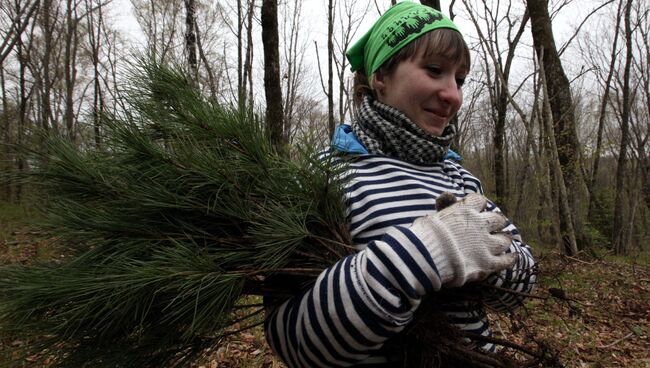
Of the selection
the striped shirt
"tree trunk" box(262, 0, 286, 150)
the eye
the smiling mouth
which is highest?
"tree trunk" box(262, 0, 286, 150)

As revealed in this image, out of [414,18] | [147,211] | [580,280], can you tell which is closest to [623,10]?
[580,280]

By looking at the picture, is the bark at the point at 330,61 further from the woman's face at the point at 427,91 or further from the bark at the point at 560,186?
the woman's face at the point at 427,91

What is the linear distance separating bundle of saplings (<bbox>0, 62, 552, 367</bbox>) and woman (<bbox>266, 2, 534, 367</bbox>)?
121mm

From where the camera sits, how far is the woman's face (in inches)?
46.8

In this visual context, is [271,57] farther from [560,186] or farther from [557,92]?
[557,92]

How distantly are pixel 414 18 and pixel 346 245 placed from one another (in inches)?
31.1

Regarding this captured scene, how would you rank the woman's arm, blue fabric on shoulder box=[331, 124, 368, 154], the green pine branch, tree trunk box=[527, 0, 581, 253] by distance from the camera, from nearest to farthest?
the woman's arm
the green pine branch
blue fabric on shoulder box=[331, 124, 368, 154]
tree trunk box=[527, 0, 581, 253]

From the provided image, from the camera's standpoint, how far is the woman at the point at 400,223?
0.80 metres

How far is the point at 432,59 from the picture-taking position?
1.21 meters

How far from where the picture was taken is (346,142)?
4.04ft

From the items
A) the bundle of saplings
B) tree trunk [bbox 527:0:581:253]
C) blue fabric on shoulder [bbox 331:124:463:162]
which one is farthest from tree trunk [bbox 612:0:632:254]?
the bundle of saplings

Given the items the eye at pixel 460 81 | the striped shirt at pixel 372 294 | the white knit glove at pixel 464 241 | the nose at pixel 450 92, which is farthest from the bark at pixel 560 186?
the white knit glove at pixel 464 241

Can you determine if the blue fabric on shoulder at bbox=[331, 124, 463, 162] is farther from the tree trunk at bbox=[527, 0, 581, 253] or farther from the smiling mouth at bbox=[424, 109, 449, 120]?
the tree trunk at bbox=[527, 0, 581, 253]

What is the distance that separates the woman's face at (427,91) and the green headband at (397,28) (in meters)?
0.07
